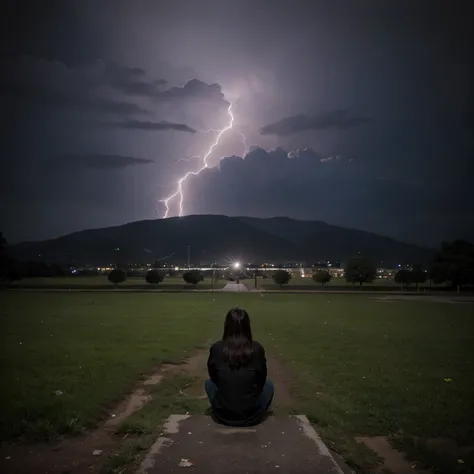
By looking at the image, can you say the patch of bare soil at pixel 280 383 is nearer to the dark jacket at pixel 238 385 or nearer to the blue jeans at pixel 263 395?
the blue jeans at pixel 263 395

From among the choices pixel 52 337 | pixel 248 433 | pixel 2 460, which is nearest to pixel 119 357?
pixel 52 337

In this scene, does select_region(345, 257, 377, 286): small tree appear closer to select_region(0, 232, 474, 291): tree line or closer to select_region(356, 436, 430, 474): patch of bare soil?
select_region(0, 232, 474, 291): tree line

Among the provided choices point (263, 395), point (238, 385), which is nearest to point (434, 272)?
point (263, 395)

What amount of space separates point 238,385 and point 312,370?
6704 mm

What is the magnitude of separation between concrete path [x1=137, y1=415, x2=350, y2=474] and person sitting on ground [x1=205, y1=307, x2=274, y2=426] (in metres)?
0.21

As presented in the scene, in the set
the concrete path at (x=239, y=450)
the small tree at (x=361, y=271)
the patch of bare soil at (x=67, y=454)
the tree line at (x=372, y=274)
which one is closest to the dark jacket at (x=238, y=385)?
the concrete path at (x=239, y=450)

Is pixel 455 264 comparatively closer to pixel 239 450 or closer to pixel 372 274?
pixel 372 274

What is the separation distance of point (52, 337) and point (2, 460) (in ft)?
40.9

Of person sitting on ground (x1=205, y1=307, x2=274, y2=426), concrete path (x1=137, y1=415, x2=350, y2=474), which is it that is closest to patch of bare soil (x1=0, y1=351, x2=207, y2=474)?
concrete path (x1=137, y1=415, x2=350, y2=474)

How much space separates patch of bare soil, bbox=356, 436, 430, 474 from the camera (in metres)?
→ 6.05

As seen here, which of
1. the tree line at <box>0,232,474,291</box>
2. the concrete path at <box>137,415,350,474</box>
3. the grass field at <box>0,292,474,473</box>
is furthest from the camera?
the tree line at <box>0,232,474,291</box>

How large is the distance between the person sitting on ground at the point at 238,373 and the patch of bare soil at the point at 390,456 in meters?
1.78

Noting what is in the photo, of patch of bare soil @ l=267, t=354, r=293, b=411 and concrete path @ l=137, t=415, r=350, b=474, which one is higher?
concrete path @ l=137, t=415, r=350, b=474

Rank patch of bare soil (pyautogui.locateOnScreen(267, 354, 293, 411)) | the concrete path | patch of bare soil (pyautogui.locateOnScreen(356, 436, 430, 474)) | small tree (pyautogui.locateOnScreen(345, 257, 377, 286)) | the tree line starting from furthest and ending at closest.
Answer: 1. small tree (pyautogui.locateOnScreen(345, 257, 377, 286))
2. the tree line
3. patch of bare soil (pyautogui.locateOnScreen(267, 354, 293, 411))
4. patch of bare soil (pyautogui.locateOnScreen(356, 436, 430, 474))
5. the concrete path
